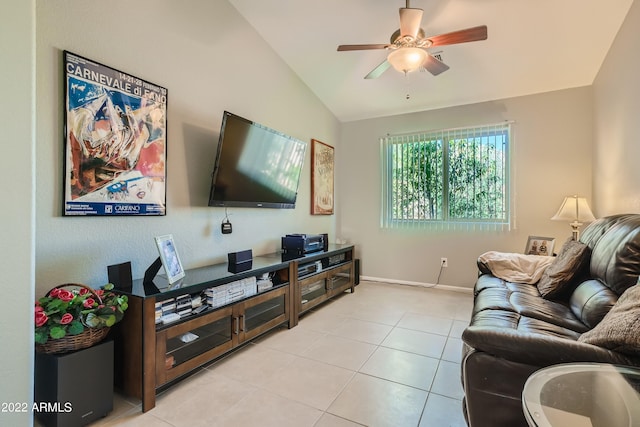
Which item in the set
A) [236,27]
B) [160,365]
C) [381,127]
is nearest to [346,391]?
[160,365]

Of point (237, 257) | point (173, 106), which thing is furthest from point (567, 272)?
point (173, 106)

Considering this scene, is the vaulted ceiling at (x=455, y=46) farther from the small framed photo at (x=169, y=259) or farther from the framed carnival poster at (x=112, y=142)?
the small framed photo at (x=169, y=259)

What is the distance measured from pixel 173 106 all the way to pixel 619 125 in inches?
147

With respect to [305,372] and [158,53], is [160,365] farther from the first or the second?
[158,53]

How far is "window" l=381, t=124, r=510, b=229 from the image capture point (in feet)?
12.5

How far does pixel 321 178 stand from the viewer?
4328 millimetres

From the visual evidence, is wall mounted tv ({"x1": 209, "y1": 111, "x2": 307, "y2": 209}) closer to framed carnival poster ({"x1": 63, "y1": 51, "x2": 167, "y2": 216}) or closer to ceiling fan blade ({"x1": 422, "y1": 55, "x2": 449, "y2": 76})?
framed carnival poster ({"x1": 63, "y1": 51, "x2": 167, "y2": 216})

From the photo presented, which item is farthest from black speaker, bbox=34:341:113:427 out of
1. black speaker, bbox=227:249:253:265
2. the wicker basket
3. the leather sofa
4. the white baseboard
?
the white baseboard

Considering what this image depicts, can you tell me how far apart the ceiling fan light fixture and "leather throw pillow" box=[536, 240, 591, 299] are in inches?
71.0

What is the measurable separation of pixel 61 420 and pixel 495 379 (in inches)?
75.4

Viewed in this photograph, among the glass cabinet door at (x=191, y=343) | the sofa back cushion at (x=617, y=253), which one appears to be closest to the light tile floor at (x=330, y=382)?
the glass cabinet door at (x=191, y=343)

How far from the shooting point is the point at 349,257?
4086 mm

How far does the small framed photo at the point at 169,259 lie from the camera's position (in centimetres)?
189

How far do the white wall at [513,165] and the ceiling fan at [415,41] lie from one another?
1.82m
